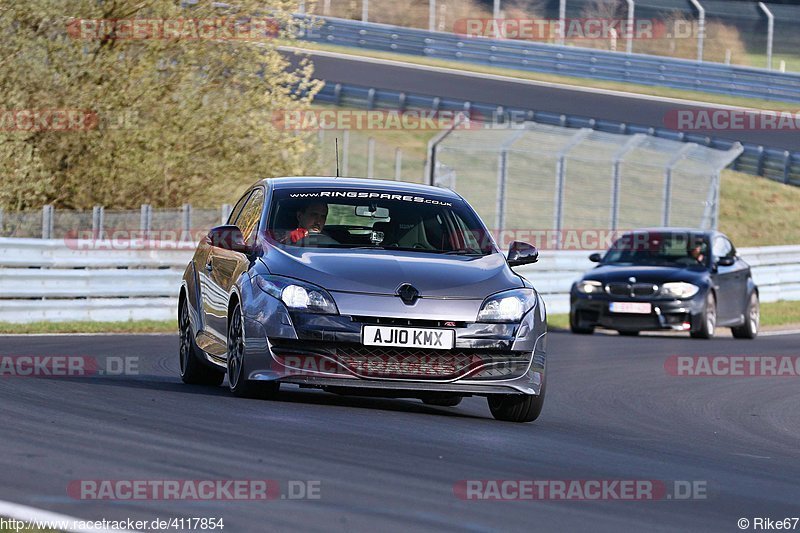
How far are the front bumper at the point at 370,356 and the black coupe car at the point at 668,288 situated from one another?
11.4 meters

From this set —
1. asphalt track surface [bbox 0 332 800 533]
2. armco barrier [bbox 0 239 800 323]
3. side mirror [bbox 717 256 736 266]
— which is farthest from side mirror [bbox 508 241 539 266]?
side mirror [bbox 717 256 736 266]

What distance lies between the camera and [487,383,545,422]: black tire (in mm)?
9898

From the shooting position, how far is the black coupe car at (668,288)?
68.1 ft

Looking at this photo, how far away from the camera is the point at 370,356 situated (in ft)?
30.6

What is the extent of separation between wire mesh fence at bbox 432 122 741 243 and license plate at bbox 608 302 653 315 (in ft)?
16.7

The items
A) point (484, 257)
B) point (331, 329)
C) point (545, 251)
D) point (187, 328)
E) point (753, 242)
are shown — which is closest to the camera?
point (331, 329)

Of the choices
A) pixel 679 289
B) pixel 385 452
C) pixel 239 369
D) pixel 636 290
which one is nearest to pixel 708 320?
pixel 679 289

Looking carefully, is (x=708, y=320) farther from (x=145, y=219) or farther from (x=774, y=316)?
(x=145, y=219)

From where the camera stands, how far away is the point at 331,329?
9297 millimetres

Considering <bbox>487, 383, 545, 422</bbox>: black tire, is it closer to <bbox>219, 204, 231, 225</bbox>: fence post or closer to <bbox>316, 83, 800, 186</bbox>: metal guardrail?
<bbox>219, 204, 231, 225</bbox>: fence post

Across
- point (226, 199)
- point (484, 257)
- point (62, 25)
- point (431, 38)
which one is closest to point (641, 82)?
point (431, 38)

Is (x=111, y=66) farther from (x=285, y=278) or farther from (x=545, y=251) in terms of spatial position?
(x=285, y=278)

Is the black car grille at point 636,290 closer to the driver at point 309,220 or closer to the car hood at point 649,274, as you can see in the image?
the car hood at point 649,274

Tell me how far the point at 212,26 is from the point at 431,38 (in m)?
19.0
